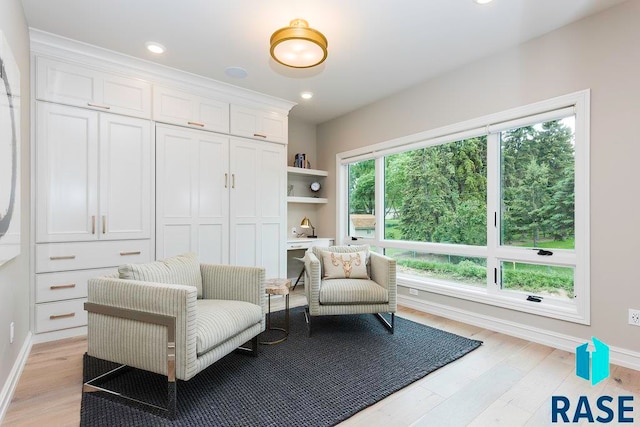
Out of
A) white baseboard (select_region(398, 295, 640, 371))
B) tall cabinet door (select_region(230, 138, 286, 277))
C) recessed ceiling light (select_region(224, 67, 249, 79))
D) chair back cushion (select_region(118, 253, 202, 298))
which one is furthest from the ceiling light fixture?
white baseboard (select_region(398, 295, 640, 371))

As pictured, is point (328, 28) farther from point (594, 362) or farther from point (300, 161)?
point (594, 362)

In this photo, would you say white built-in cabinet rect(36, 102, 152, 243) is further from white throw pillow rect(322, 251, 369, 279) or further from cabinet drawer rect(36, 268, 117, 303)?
white throw pillow rect(322, 251, 369, 279)

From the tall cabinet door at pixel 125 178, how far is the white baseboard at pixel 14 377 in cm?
96

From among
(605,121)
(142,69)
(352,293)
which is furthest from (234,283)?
(605,121)

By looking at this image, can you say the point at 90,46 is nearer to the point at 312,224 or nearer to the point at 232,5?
the point at 232,5

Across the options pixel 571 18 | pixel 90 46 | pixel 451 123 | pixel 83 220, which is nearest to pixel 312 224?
pixel 451 123

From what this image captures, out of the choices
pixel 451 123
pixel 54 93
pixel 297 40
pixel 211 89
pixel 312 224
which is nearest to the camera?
pixel 297 40

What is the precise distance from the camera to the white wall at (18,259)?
177cm

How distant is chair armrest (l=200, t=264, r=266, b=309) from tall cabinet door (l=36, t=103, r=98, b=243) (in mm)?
1284

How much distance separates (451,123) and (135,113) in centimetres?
320

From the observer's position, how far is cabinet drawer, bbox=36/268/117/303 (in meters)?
2.61

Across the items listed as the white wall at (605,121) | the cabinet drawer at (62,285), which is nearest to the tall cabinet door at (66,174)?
the cabinet drawer at (62,285)

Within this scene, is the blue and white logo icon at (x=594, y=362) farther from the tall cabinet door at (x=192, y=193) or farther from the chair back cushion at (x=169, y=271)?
the tall cabinet door at (x=192, y=193)

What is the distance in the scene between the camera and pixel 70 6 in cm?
228
